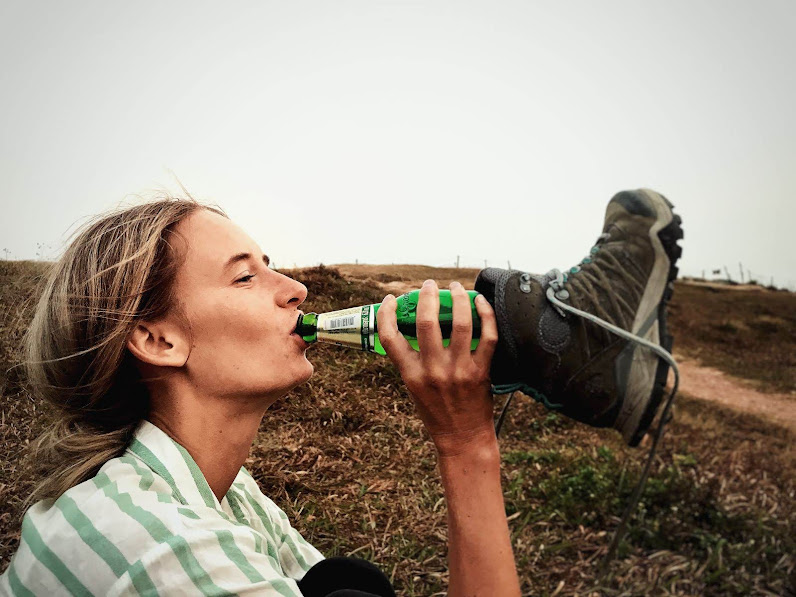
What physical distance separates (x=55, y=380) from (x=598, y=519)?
2.86 meters

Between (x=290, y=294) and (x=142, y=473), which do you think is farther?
(x=290, y=294)

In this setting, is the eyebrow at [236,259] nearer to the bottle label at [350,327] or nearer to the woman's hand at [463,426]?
the bottle label at [350,327]

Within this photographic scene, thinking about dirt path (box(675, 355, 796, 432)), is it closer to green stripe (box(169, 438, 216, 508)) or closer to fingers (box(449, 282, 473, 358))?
fingers (box(449, 282, 473, 358))

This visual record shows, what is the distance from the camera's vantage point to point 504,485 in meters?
3.39

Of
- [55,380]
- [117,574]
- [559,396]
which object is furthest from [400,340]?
[55,380]

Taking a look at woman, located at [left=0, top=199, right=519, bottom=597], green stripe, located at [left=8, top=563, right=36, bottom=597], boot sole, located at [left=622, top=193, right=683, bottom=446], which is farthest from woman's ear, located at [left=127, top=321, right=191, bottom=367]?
boot sole, located at [left=622, top=193, right=683, bottom=446]

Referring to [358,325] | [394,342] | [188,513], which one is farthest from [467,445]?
[188,513]

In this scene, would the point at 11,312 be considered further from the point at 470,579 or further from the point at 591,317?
the point at 591,317

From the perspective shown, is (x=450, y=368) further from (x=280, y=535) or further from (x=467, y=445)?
(x=280, y=535)

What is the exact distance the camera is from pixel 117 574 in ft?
3.62

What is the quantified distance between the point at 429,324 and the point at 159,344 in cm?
87

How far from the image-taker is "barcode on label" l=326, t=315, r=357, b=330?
190 cm

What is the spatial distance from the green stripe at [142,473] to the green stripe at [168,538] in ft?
0.24

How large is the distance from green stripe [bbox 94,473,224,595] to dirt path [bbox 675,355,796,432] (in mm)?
5231
